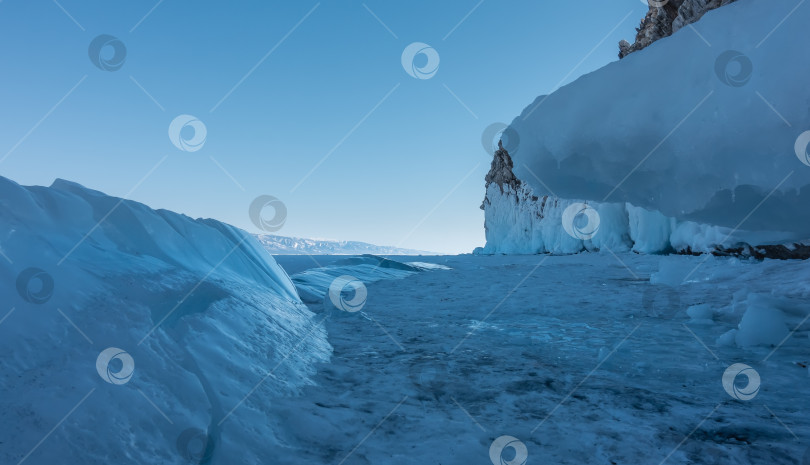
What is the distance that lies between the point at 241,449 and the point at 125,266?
1.51 m

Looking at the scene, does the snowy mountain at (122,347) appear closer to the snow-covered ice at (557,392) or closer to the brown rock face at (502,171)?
the snow-covered ice at (557,392)

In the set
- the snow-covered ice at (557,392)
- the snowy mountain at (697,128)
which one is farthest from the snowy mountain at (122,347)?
the snowy mountain at (697,128)

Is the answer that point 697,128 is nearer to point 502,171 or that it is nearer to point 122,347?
point 122,347

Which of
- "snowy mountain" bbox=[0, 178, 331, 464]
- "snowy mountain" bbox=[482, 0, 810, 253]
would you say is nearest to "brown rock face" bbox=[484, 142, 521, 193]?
"snowy mountain" bbox=[482, 0, 810, 253]

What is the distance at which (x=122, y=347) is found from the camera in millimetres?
1640

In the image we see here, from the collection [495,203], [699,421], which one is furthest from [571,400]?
[495,203]

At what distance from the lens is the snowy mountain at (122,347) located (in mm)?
1256

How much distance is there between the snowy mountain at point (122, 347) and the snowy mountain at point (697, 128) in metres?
2.90

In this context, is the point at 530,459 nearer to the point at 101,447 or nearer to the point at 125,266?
the point at 101,447

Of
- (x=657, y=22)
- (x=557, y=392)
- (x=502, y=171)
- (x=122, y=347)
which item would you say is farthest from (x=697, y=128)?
(x=502, y=171)

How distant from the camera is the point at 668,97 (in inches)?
114

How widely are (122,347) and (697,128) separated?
3699mm

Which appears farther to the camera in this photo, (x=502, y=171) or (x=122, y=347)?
(x=502, y=171)

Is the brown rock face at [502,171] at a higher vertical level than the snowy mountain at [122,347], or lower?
higher
